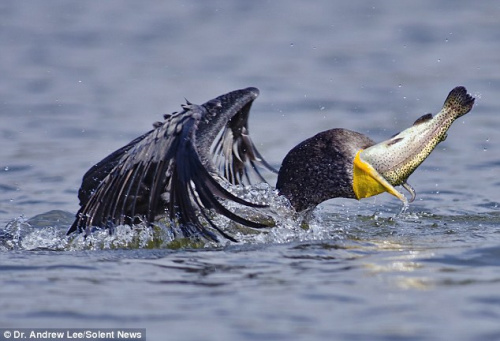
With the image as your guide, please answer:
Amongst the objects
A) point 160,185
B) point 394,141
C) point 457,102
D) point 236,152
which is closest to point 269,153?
point 236,152

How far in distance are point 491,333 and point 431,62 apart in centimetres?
847

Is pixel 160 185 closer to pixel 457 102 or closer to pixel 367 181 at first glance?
pixel 367 181

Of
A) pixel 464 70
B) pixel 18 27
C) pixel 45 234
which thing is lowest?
pixel 45 234

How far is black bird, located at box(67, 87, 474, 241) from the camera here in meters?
6.12

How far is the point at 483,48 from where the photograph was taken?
1327 cm

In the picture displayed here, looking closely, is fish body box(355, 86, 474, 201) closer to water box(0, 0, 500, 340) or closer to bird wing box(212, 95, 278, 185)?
water box(0, 0, 500, 340)

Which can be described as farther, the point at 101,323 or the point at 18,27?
the point at 18,27

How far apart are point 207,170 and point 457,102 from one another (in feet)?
5.72

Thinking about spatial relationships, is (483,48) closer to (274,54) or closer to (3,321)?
(274,54)

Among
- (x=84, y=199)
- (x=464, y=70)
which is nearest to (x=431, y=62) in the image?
(x=464, y=70)

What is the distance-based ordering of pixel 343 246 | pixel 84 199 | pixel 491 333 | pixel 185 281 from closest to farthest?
pixel 491 333 → pixel 185 281 → pixel 343 246 → pixel 84 199

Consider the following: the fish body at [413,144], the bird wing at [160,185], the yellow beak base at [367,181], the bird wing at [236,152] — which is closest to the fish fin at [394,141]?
the fish body at [413,144]

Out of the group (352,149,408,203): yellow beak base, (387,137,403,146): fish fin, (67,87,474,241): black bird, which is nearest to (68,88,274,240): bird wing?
(67,87,474,241): black bird

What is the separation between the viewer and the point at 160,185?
6.27 m
